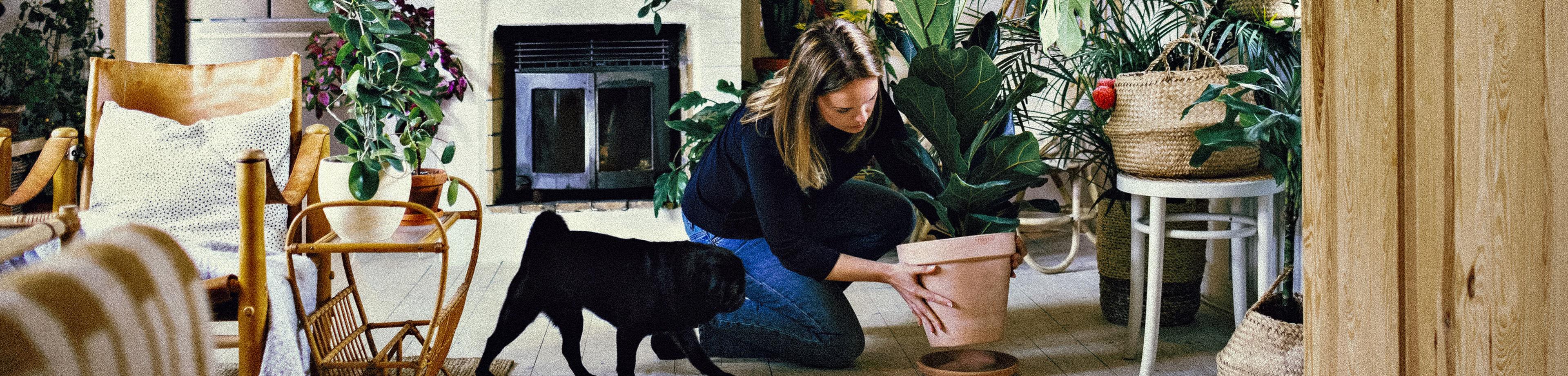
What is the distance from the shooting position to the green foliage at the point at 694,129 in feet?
9.16

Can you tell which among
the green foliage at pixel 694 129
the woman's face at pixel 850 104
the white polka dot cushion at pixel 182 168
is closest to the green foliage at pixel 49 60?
the white polka dot cushion at pixel 182 168

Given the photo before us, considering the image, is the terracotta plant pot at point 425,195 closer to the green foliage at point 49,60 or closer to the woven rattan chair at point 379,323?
the woven rattan chair at point 379,323

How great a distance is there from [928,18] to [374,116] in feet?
3.57

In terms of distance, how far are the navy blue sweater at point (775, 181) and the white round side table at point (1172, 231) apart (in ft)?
1.58

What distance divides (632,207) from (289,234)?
183 cm

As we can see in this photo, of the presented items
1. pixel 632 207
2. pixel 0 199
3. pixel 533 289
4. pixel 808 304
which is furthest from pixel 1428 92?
pixel 632 207

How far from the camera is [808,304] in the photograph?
85.9 inches

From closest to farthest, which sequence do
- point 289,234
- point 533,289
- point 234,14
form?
point 289,234
point 533,289
point 234,14

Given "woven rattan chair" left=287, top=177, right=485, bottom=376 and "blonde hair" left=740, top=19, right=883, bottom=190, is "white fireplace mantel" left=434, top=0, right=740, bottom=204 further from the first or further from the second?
"blonde hair" left=740, top=19, right=883, bottom=190

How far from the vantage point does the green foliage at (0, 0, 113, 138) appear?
3359 millimetres

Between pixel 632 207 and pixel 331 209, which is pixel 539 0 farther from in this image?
pixel 331 209

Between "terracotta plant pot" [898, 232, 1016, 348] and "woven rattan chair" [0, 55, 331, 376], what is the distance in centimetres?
114

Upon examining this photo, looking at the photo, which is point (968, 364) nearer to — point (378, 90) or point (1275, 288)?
point (1275, 288)

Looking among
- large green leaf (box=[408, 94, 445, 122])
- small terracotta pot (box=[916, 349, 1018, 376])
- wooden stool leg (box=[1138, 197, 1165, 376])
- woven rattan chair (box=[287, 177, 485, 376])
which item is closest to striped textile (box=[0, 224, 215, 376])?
woven rattan chair (box=[287, 177, 485, 376])
